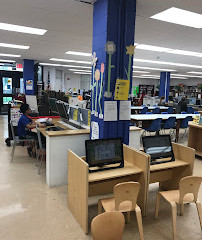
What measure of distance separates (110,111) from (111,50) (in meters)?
0.85

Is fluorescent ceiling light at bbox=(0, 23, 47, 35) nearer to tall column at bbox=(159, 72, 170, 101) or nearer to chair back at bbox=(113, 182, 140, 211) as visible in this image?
chair back at bbox=(113, 182, 140, 211)

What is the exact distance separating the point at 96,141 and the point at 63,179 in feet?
4.42

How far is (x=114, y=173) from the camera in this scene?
2.60 m

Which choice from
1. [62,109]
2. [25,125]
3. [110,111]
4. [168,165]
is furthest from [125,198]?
[25,125]

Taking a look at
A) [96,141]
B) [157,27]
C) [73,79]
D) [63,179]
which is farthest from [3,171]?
[73,79]

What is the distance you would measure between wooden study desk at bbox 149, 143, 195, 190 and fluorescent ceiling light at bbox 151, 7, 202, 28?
2.06 meters

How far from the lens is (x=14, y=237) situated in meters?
2.35

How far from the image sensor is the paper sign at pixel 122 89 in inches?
124

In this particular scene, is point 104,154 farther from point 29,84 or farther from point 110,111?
point 29,84

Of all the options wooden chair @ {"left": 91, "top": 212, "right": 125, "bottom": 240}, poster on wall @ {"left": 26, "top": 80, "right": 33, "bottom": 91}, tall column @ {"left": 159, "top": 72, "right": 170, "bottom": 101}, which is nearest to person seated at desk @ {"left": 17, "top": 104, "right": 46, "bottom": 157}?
wooden chair @ {"left": 91, "top": 212, "right": 125, "bottom": 240}

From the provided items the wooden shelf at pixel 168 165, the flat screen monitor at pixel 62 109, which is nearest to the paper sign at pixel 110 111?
the wooden shelf at pixel 168 165

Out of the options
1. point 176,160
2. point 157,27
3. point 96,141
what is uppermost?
point 157,27

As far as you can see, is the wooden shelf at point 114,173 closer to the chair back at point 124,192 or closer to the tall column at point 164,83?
the chair back at point 124,192

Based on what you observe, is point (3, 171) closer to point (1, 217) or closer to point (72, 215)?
point (1, 217)
